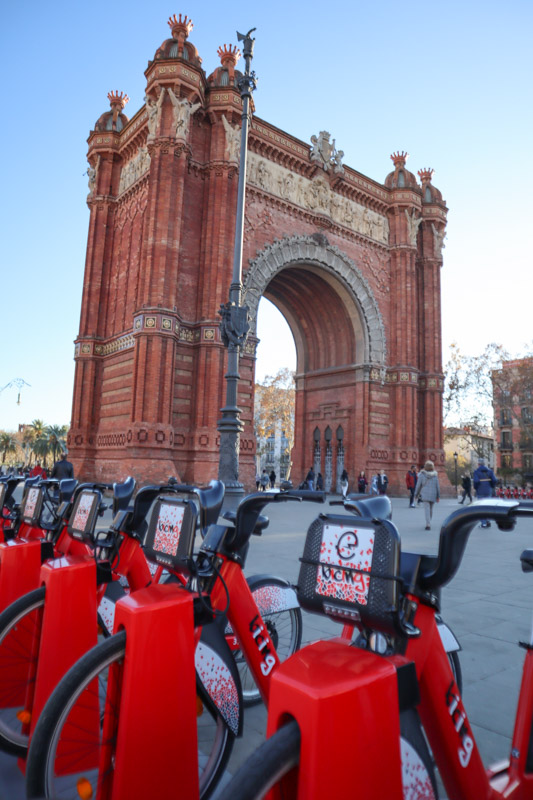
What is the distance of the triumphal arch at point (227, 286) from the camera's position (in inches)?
723

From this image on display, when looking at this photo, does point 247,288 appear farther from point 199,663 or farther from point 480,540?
point 199,663

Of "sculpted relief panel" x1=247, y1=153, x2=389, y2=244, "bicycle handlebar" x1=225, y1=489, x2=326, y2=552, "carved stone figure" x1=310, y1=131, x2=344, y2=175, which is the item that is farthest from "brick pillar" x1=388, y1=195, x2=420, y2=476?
"bicycle handlebar" x1=225, y1=489, x2=326, y2=552

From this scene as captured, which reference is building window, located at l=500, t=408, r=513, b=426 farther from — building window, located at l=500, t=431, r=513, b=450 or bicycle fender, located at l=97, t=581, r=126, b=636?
bicycle fender, located at l=97, t=581, r=126, b=636

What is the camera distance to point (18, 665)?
9.42ft

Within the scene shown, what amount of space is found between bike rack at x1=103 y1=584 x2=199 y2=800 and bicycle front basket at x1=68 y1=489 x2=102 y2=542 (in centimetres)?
118

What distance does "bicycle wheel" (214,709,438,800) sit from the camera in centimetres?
118

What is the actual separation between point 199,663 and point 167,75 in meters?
20.9

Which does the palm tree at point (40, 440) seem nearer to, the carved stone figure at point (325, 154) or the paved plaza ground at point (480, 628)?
the carved stone figure at point (325, 154)

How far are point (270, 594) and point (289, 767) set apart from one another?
1.82 m

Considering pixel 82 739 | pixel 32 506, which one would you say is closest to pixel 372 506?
pixel 82 739

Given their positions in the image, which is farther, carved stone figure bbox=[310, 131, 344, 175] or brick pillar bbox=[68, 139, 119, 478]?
carved stone figure bbox=[310, 131, 344, 175]

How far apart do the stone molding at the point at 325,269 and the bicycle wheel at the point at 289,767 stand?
18.4 m

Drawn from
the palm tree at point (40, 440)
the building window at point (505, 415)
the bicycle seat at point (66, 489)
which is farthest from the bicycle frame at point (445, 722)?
the palm tree at point (40, 440)

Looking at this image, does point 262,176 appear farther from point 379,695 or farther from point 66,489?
point 379,695
